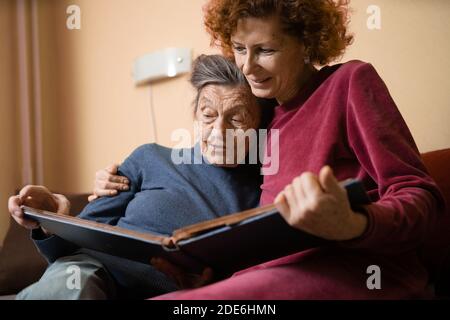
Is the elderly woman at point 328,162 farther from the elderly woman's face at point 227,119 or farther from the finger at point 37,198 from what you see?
the finger at point 37,198

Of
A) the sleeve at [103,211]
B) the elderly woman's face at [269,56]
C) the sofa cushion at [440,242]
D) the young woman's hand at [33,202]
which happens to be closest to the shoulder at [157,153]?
the sleeve at [103,211]

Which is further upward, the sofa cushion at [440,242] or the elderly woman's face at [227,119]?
the elderly woman's face at [227,119]

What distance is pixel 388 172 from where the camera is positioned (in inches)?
30.8

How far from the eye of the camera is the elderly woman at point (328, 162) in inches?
25.9

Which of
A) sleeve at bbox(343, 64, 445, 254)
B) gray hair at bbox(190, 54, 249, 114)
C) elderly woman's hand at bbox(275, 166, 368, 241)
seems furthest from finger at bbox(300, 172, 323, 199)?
gray hair at bbox(190, 54, 249, 114)

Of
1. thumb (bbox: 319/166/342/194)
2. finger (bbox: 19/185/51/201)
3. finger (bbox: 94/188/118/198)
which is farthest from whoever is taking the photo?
finger (bbox: 94/188/118/198)

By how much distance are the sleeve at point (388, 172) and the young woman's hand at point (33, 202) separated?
70cm

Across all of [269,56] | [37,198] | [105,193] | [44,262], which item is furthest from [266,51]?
[44,262]

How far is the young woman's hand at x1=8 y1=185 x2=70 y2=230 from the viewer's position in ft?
3.41

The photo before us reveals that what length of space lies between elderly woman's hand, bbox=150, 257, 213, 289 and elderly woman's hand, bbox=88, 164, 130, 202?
348 millimetres

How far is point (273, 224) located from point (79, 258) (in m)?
0.56

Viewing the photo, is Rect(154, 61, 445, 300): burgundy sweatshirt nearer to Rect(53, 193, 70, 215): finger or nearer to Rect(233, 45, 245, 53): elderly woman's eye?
Rect(233, 45, 245, 53): elderly woman's eye

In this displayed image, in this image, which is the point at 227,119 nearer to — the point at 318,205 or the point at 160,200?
the point at 160,200

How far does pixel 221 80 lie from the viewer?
115 cm
